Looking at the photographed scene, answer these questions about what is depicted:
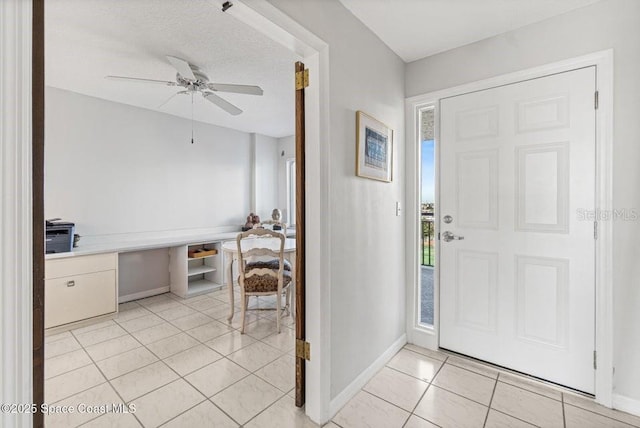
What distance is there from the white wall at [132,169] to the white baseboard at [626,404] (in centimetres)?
465

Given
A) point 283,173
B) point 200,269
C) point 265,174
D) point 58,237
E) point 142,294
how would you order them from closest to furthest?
point 58,237, point 142,294, point 200,269, point 265,174, point 283,173

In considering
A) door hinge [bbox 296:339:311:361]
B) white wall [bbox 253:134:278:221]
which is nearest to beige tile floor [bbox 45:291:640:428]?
door hinge [bbox 296:339:311:361]

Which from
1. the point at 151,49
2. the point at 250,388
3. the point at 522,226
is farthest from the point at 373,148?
the point at 151,49

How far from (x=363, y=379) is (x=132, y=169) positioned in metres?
3.63

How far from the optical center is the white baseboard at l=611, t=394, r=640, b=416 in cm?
165

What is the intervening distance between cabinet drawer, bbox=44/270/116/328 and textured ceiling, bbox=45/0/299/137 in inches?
79.0

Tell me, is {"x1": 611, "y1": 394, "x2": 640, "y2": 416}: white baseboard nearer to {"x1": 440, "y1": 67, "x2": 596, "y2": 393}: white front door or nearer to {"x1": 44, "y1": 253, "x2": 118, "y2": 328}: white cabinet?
{"x1": 440, "y1": 67, "x2": 596, "y2": 393}: white front door

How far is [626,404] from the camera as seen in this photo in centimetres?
167

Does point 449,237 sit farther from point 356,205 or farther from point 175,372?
point 175,372

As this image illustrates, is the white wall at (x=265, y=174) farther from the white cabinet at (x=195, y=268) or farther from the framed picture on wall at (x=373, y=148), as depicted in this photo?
the framed picture on wall at (x=373, y=148)

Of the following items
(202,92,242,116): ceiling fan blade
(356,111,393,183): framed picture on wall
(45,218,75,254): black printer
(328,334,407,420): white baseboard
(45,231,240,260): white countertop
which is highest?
(202,92,242,116): ceiling fan blade

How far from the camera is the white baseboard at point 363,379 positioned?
5.58 feet

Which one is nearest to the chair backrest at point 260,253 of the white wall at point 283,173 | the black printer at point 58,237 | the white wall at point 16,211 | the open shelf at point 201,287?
the open shelf at point 201,287

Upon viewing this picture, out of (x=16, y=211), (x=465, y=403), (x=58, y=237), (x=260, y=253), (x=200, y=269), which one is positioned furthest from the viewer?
(x=200, y=269)
